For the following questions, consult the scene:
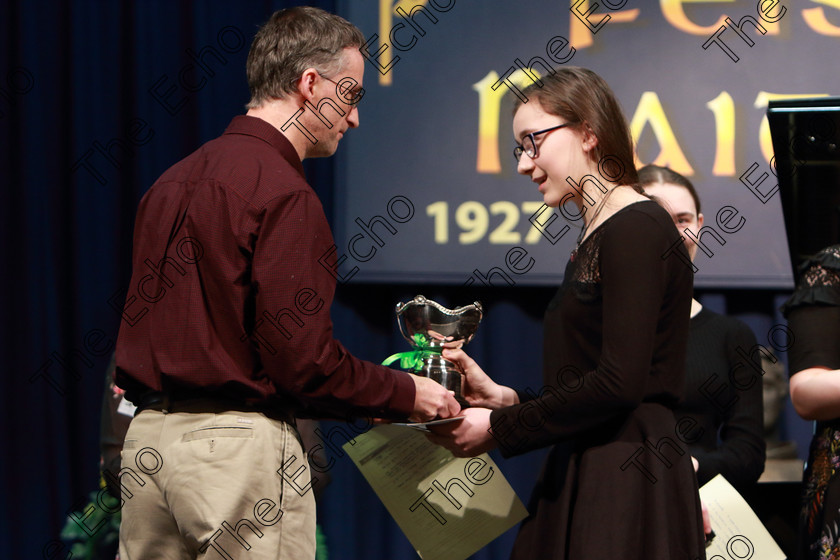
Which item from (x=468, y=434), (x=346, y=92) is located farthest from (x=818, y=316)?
(x=346, y=92)

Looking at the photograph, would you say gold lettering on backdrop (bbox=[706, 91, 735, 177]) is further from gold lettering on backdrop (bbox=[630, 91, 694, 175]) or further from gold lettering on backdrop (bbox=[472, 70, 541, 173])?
gold lettering on backdrop (bbox=[472, 70, 541, 173])

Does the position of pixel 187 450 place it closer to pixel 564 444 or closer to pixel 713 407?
pixel 564 444

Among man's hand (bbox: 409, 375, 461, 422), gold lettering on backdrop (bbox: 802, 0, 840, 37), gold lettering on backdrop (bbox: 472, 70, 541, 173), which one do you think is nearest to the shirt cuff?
man's hand (bbox: 409, 375, 461, 422)

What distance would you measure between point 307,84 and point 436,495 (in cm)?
76

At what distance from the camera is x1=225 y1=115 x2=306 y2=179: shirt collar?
1.45 m

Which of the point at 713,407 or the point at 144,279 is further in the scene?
the point at 713,407

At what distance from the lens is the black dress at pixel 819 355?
1417 mm

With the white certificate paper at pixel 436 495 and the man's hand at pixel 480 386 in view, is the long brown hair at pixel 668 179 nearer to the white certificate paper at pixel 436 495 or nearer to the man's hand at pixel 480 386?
the man's hand at pixel 480 386

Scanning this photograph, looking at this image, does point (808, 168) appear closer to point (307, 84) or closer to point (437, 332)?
point (437, 332)

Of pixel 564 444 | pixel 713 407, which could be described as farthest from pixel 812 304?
pixel 713 407

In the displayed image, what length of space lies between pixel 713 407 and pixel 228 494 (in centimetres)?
125

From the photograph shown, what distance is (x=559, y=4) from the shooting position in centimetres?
294

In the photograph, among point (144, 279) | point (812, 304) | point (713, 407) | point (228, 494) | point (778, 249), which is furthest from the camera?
point (778, 249)

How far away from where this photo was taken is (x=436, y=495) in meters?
1.57
